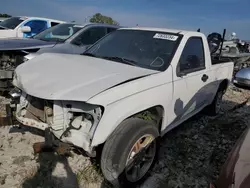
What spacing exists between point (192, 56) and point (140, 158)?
71.9 inches

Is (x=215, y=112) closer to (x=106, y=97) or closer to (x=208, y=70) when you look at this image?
(x=208, y=70)

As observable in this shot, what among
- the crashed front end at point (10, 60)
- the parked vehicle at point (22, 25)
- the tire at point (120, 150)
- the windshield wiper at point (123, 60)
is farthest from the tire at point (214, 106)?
the parked vehicle at point (22, 25)

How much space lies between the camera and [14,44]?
5844mm

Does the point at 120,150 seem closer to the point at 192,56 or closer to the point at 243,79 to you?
the point at 243,79

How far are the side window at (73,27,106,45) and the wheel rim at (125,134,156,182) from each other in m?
4.13

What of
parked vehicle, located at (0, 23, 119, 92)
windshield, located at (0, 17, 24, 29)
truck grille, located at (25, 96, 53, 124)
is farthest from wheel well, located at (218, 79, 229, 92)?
windshield, located at (0, 17, 24, 29)

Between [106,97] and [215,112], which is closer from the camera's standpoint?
[106,97]

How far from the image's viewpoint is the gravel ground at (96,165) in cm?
310

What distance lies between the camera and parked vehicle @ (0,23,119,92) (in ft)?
18.1

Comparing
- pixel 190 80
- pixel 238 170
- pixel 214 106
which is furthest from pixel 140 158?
pixel 214 106

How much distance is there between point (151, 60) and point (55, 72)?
1304 mm

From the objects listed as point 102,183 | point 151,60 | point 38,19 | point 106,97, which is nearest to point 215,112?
point 151,60

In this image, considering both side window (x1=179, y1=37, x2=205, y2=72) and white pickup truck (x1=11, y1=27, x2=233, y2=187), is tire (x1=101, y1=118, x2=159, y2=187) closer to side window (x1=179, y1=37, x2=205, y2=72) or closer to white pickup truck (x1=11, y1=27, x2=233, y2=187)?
white pickup truck (x1=11, y1=27, x2=233, y2=187)

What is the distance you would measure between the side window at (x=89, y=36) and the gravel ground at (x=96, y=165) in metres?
3.12
